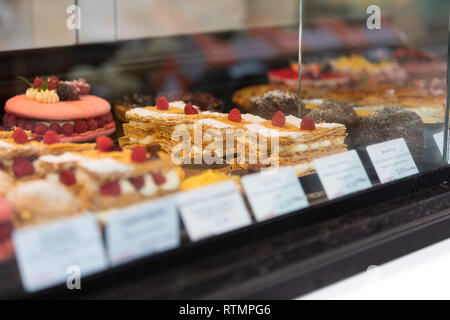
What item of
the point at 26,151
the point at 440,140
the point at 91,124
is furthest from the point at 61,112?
Result: the point at 440,140

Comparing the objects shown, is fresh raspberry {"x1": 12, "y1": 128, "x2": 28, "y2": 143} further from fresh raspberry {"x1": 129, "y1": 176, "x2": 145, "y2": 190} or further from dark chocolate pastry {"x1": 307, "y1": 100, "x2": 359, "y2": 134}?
dark chocolate pastry {"x1": 307, "y1": 100, "x2": 359, "y2": 134}

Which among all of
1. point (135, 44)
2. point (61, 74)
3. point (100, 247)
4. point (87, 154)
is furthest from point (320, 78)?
point (100, 247)

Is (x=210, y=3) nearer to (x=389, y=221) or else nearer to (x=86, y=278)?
(x=389, y=221)

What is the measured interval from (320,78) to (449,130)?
180cm

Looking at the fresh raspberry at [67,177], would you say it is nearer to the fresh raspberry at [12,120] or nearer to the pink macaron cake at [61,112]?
the pink macaron cake at [61,112]

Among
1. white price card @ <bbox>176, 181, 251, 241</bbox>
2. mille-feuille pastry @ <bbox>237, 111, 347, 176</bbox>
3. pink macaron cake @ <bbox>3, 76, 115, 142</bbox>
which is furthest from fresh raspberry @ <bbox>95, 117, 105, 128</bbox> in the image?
white price card @ <bbox>176, 181, 251, 241</bbox>

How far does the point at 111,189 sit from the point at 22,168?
1.08 ft

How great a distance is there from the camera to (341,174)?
202 cm

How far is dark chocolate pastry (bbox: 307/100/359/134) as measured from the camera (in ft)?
8.22

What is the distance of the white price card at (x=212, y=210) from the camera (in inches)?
65.6

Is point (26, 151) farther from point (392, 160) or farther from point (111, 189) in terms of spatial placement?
point (392, 160)

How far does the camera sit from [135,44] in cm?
432

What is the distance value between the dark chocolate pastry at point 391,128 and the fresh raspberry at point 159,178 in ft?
→ 2.52

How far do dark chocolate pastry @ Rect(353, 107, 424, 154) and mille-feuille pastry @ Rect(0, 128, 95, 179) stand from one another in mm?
965
